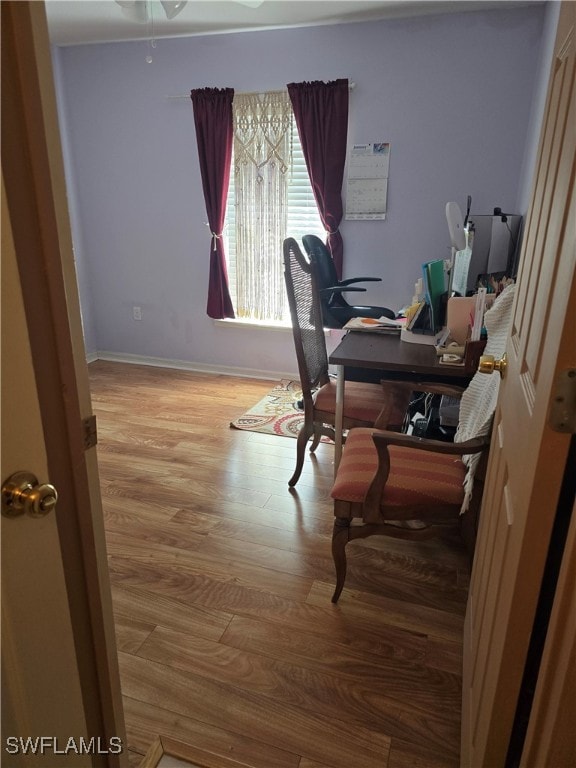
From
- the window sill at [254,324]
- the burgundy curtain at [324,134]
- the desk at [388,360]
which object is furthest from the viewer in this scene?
the window sill at [254,324]

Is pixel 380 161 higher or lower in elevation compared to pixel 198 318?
higher

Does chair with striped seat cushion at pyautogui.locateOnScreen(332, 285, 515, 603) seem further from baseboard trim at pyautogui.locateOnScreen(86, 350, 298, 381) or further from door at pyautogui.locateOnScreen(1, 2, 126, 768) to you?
baseboard trim at pyautogui.locateOnScreen(86, 350, 298, 381)

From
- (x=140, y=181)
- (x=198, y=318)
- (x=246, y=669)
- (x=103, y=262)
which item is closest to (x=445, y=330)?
(x=246, y=669)

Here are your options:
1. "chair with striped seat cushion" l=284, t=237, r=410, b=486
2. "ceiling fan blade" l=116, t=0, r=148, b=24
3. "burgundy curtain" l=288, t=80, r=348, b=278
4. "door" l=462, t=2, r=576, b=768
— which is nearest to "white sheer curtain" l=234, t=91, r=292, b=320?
"burgundy curtain" l=288, t=80, r=348, b=278

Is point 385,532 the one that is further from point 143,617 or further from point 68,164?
point 68,164

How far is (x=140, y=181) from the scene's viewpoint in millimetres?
4070

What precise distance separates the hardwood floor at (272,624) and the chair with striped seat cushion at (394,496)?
22 centimetres

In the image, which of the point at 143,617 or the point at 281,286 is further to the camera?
the point at 281,286

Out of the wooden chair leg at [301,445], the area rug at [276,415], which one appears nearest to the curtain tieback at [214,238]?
the area rug at [276,415]

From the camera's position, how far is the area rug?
126 inches

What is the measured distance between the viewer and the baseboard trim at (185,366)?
13.8ft

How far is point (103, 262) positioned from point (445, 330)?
3.25 m

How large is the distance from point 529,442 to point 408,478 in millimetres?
922

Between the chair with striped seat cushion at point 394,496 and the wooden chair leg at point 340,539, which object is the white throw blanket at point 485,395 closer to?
the chair with striped seat cushion at point 394,496
